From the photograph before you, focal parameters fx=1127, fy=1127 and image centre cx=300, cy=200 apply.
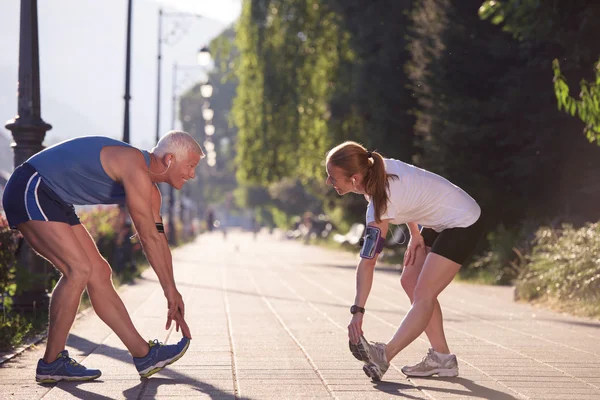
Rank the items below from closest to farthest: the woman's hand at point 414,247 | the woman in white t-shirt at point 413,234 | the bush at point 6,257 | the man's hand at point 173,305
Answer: the man's hand at point 173,305
the woman in white t-shirt at point 413,234
the woman's hand at point 414,247
the bush at point 6,257

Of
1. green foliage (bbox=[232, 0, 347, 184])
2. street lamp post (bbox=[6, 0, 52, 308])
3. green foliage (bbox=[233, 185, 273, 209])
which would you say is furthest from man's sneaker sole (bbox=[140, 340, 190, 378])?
green foliage (bbox=[233, 185, 273, 209])

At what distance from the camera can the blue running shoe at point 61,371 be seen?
739 centimetres

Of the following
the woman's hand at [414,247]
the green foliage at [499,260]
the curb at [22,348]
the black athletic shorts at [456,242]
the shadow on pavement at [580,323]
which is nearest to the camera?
the black athletic shorts at [456,242]

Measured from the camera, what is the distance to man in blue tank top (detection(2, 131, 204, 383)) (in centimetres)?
696

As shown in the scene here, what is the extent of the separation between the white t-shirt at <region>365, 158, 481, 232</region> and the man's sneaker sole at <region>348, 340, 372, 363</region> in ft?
2.58

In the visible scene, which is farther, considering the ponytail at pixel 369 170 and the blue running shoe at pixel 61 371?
the blue running shoe at pixel 61 371

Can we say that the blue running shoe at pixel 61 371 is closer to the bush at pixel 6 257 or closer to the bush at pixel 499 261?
the bush at pixel 6 257

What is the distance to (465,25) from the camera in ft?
76.3

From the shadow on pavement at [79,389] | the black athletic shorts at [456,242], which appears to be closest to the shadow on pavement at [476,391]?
the black athletic shorts at [456,242]

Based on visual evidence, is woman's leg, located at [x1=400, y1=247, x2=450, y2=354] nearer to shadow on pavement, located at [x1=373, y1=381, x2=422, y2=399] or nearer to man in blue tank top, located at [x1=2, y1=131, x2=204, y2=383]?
shadow on pavement, located at [x1=373, y1=381, x2=422, y2=399]

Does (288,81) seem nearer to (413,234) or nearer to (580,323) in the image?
(580,323)

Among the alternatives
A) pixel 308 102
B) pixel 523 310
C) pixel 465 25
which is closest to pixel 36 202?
pixel 523 310

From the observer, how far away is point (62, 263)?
23.5 feet

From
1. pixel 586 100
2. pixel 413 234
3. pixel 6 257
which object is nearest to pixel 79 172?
pixel 413 234
